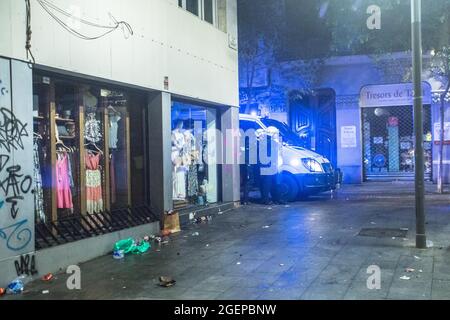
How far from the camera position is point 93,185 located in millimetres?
8867

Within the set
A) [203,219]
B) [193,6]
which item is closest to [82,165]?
[203,219]

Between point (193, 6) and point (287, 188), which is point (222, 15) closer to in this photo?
point (193, 6)

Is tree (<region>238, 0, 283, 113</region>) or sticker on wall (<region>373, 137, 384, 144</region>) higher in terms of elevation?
tree (<region>238, 0, 283, 113</region>)

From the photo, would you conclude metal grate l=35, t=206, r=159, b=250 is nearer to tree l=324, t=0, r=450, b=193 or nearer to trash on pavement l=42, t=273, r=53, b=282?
trash on pavement l=42, t=273, r=53, b=282

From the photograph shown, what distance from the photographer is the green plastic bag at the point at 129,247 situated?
27.5 feet

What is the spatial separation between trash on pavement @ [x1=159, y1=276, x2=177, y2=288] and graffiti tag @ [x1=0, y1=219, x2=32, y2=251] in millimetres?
1850

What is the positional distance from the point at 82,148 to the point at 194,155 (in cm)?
445

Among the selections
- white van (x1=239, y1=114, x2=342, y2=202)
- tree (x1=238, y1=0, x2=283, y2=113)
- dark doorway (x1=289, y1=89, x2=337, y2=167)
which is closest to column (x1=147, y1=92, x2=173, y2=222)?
white van (x1=239, y1=114, x2=342, y2=202)

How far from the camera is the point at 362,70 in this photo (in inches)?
798

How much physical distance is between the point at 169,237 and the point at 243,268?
2873mm

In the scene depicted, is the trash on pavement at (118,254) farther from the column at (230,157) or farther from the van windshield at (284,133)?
the van windshield at (284,133)

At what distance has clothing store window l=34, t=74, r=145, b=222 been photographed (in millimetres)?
7793

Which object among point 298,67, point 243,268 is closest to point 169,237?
point 243,268

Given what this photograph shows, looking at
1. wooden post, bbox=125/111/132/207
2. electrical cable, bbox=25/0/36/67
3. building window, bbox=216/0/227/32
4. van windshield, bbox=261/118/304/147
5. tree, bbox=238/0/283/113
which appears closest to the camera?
electrical cable, bbox=25/0/36/67
